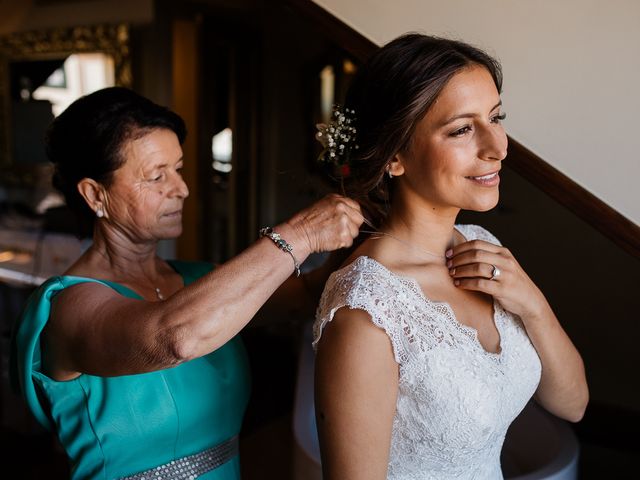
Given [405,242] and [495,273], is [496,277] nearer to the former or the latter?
[495,273]

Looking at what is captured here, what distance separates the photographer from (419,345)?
119 centimetres

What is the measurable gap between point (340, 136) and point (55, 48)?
4031mm

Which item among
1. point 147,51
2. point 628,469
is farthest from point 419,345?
point 147,51

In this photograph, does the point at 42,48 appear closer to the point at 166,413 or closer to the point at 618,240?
the point at 166,413

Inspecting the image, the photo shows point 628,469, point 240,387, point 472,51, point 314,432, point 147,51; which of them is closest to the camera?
point 472,51

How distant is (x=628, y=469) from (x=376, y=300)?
6.31 feet

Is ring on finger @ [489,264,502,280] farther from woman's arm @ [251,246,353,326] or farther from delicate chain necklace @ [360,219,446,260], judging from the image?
woman's arm @ [251,246,353,326]

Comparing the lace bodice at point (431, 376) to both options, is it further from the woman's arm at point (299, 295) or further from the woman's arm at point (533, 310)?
the woman's arm at point (299, 295)

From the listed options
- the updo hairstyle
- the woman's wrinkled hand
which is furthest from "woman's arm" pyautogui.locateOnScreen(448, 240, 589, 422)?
the updo hairstyle

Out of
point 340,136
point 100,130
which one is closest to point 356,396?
point 340,136

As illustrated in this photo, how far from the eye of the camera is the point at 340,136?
4.47ft

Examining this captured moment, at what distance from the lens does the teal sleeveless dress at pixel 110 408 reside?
1395mm

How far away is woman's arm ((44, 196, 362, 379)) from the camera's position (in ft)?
3.76

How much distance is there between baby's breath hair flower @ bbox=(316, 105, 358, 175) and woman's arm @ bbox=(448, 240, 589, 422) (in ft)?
1.03
